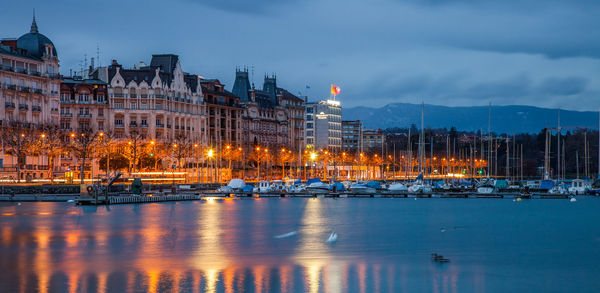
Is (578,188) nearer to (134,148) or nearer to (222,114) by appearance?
(134,148)

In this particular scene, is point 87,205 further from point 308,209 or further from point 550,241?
point 550,241

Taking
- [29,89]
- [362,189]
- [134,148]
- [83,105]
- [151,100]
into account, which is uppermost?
Answer: [151,100]

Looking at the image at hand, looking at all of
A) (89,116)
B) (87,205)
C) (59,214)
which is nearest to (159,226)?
(59,214)

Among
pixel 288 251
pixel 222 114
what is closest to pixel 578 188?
pixel 222 114

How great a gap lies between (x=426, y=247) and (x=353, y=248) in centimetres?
467

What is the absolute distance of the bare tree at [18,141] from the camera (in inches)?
4306

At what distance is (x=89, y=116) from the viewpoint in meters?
149

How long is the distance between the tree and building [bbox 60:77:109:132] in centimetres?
2309

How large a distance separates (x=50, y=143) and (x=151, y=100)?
45.3 m

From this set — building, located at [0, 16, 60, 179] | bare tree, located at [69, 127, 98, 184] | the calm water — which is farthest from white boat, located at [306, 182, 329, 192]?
the calm water

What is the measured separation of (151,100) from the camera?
510 ft

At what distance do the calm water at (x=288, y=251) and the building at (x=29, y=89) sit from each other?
41.5 m

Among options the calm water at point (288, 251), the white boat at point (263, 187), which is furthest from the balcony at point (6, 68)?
the calm water at point (288, 251)

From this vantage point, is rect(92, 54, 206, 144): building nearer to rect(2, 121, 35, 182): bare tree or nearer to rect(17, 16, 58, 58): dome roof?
rect(17, 16, 58, 58): dome roof
